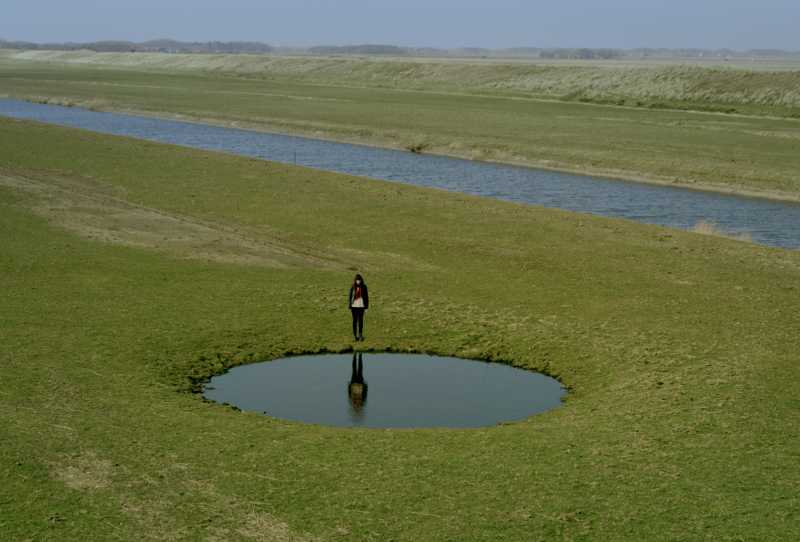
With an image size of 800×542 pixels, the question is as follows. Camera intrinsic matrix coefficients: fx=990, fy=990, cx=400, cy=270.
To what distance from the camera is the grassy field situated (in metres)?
71.4

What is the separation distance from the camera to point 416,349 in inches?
1107

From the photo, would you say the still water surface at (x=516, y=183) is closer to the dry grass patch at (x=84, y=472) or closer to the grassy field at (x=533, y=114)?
the grassy field at (x=533, y=114)

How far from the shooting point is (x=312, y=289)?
33.2m

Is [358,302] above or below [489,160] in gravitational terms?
above

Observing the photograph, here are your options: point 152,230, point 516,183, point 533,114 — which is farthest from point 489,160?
point 152,230

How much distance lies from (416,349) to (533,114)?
80528 mm

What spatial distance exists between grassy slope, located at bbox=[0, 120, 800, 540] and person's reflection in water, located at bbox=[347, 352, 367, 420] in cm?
112

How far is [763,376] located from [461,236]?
19.9 m

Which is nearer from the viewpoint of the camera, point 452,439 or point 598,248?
point 452,439

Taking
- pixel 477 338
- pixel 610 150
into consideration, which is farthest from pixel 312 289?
pixel 610 150

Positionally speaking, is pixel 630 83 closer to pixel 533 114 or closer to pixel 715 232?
pixel 533 114

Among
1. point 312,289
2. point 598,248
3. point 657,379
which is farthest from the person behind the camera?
point 598,248

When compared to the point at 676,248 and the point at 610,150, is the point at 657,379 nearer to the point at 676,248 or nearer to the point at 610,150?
the point at 676,248

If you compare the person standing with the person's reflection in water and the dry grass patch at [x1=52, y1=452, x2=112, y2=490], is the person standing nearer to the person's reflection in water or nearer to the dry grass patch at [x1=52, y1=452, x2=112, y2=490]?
the person's reflection in water
